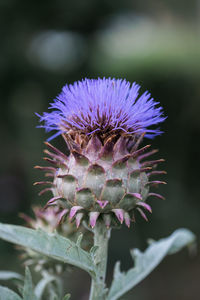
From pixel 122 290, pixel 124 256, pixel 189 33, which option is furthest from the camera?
pixel 189 33

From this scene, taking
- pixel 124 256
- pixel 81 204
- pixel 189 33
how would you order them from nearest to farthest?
pixel 81 204
pixel 124 256
pixel 189 33

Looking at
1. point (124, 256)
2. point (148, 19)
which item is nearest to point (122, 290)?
point (124, 256)

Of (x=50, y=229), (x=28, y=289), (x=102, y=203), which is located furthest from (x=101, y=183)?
(x=50, y=229)

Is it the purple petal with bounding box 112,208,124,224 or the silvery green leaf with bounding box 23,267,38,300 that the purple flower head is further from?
the silvery green leaf with bounding box 23,267,38,300

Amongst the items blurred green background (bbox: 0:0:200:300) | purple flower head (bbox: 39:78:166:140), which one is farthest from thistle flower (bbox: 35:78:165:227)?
blurred green background (bbox: 0:0:200:300)

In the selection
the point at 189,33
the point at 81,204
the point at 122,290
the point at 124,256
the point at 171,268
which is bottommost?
the point at 171,268

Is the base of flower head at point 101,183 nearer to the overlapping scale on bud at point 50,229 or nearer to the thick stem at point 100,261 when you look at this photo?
the thick stem at point 100,261

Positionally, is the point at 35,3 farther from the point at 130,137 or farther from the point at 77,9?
the point at 130,137
